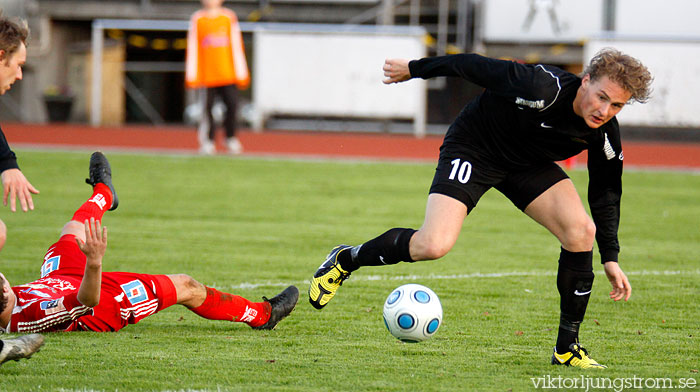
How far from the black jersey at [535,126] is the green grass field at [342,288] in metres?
0.83

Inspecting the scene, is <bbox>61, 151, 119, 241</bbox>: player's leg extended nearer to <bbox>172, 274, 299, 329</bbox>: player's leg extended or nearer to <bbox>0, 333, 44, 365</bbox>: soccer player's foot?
<bbox>172, 274, 299, 329</bbox>: player's leg extended

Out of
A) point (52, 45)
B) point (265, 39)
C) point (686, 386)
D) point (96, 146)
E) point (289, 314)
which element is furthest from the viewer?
point (52, 45)

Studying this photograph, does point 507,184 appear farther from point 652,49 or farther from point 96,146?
point 652,49

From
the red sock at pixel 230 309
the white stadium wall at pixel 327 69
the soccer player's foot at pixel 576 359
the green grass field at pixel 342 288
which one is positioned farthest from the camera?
the white stadium wall at pixel 327 69

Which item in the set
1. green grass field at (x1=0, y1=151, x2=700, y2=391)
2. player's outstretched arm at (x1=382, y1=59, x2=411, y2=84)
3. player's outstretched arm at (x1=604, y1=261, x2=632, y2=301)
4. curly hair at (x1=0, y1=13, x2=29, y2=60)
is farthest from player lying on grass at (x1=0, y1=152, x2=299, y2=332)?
player's outstretched arm at (x1=604, y1=261, x2=632, y2=301)

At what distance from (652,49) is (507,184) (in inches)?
671

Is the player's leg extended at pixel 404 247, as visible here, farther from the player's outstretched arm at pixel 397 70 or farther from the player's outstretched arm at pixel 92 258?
the player's outstretched arm at pixel 92 258

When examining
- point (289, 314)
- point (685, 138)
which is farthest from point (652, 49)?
point (289, 314)

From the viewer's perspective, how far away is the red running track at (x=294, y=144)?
18219 millimetres

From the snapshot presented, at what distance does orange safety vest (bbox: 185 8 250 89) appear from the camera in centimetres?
1684

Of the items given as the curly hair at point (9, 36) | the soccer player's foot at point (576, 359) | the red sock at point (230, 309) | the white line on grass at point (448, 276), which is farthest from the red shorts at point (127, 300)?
the soccer player's foot at point (576, 359)

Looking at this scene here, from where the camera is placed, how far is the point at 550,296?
6469mm

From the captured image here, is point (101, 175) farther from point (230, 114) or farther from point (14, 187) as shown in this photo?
point (230, 114)

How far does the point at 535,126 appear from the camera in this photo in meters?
4.83
